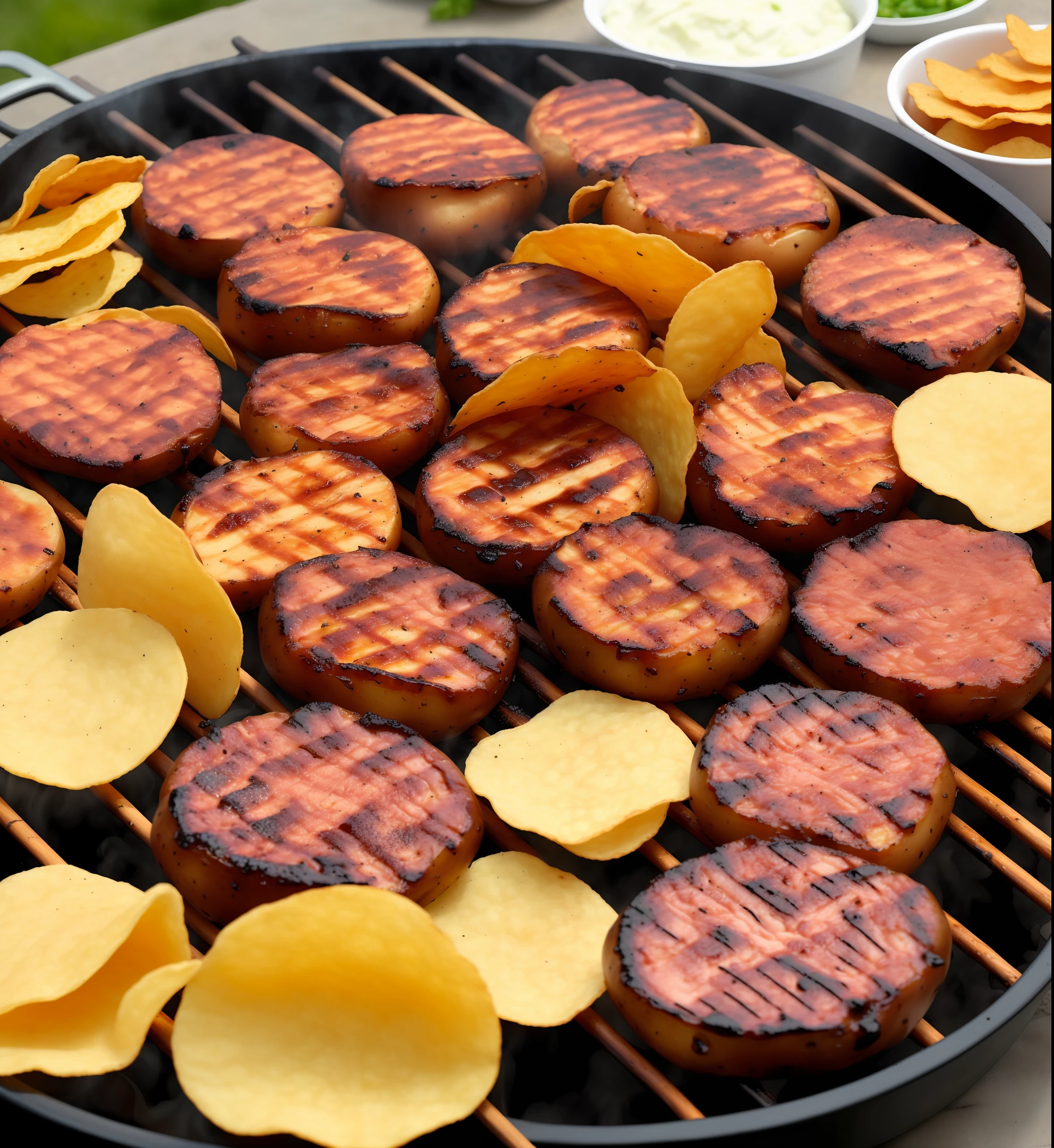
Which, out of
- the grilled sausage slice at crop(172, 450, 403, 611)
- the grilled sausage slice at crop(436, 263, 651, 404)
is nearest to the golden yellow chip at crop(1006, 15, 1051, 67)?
the grilled sausage slice at crop(436, 263, 651, 404)

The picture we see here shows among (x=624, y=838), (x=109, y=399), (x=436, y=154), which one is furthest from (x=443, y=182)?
(x=624, y=838)

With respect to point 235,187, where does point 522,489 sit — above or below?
below

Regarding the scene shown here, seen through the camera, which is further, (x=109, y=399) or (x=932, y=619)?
(x=109, y=399)

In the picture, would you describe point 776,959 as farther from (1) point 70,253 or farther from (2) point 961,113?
(2) point 961,113

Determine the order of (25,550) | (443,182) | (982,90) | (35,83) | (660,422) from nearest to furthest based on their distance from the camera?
(25,550) → (660,422) → (443,182) → (35,83) → (982,90)

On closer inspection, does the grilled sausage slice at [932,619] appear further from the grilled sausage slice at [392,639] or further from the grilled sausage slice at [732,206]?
the grilled sausage slice at [732,206]

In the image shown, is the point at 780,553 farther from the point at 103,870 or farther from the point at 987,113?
the point at 987,113

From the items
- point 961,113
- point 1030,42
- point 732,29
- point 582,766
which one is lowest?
point 582,766
